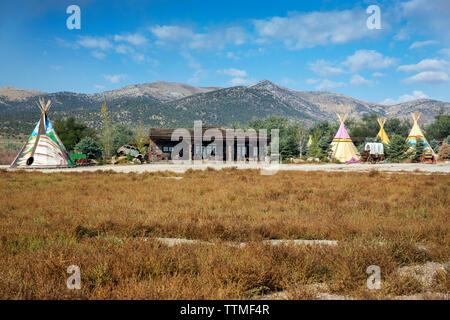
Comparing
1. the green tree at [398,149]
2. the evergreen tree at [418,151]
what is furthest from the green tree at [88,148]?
the evergreen tree at [418,151]

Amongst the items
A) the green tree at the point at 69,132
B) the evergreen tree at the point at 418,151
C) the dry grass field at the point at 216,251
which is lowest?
the dry grass field at the point at 216,251

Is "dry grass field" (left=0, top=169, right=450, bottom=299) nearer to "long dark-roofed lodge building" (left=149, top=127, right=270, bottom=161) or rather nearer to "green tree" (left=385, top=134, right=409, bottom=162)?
"long dark-roofed lodge building" (left=149, top=127, right=270, bottom=161)

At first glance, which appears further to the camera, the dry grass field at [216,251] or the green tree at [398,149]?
the green tree at [398,149]

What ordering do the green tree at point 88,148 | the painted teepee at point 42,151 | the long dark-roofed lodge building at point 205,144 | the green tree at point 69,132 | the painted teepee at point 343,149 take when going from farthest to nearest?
the green tree at point 69,132 → the long dark-roofed lodge building at point 205,144 → the painted teepee at point 343,149 → the green tree at point 88,148 → the painted teepee at point 42,151

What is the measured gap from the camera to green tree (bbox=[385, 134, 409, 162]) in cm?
3603

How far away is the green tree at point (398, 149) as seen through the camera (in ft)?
118

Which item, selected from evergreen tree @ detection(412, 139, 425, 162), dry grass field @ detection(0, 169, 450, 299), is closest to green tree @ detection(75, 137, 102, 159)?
dry grass field @ detection(0, 169, 450, 299)

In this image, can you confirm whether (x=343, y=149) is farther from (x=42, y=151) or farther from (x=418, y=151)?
(x=42, y=151)

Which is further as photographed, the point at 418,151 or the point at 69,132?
the point at 69,132

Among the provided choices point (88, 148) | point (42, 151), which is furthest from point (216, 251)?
point (88, 148)

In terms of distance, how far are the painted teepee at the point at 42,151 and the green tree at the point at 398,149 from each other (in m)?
37.9

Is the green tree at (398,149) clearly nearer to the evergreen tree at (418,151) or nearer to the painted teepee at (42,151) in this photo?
the evergreen tree at (418,151)

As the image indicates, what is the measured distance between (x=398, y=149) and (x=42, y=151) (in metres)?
40.1

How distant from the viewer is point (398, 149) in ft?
119
